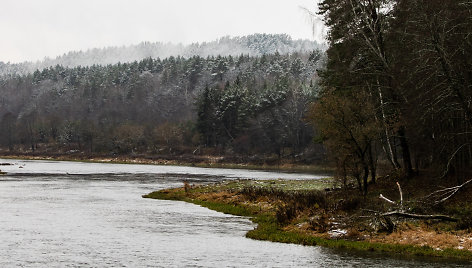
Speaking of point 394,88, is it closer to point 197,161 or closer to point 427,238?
point 427,238

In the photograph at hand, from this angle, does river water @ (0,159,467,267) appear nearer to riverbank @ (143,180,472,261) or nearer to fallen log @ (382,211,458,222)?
riverbank @ (143,180,472,261)

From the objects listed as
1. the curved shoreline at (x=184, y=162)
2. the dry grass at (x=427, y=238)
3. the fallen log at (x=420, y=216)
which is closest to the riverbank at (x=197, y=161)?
the curved shoreline at (x=184, y=162)

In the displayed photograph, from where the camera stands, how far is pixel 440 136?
35.2 metres

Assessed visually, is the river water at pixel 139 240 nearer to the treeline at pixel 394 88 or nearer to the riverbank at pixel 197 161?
the treeline at pixel 394 88

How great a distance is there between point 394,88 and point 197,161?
11354 centimetres

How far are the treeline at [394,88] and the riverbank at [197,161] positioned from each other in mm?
81642

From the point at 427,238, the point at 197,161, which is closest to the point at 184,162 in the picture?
the point at 197,161

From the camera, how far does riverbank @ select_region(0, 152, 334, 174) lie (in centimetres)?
13665

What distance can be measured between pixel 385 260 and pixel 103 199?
35.3 metres

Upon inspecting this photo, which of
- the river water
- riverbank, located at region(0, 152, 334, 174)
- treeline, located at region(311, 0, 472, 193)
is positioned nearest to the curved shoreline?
riverbank, located at region(0, 152, 334, 174)

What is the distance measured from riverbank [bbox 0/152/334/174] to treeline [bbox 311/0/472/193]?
268 ft

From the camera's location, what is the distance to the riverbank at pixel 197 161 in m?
137

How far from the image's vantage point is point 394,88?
41.9 m

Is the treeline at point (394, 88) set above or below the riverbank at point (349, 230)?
above
